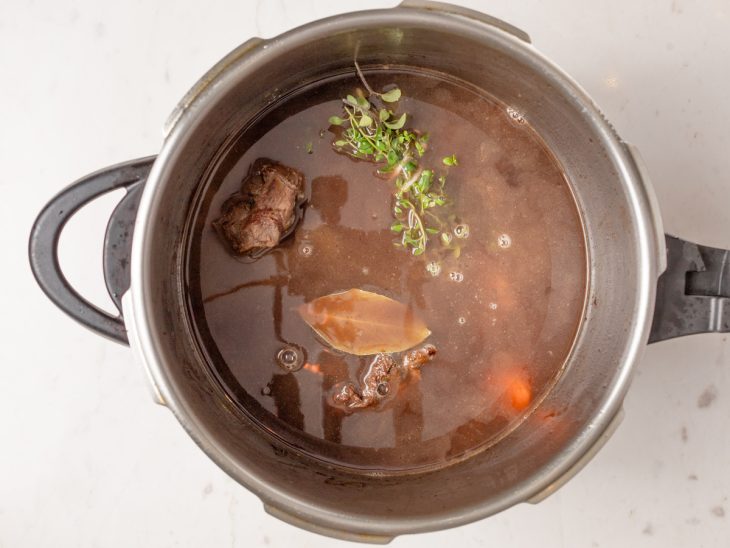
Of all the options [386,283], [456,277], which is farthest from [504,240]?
[386,283]

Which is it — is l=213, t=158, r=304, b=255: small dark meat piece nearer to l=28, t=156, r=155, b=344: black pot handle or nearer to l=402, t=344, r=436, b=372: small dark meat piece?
l=28, t=156, r=155, b=344: black pot handle

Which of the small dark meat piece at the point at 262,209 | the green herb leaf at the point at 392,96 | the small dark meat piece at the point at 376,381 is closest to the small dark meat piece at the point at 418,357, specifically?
the small dark meat piece at the point at 376,381

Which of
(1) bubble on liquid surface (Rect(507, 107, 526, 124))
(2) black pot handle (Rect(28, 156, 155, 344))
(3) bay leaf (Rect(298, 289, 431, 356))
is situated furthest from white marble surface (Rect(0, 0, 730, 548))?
(3) bay leaf (Rect(298, 289, 431, 356))

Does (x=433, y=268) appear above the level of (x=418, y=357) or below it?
above

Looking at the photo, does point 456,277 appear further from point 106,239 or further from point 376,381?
point 106,239

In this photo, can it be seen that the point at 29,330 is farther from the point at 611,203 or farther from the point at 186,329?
the point at 611,203

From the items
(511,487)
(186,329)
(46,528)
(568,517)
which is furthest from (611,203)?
(46,528)
